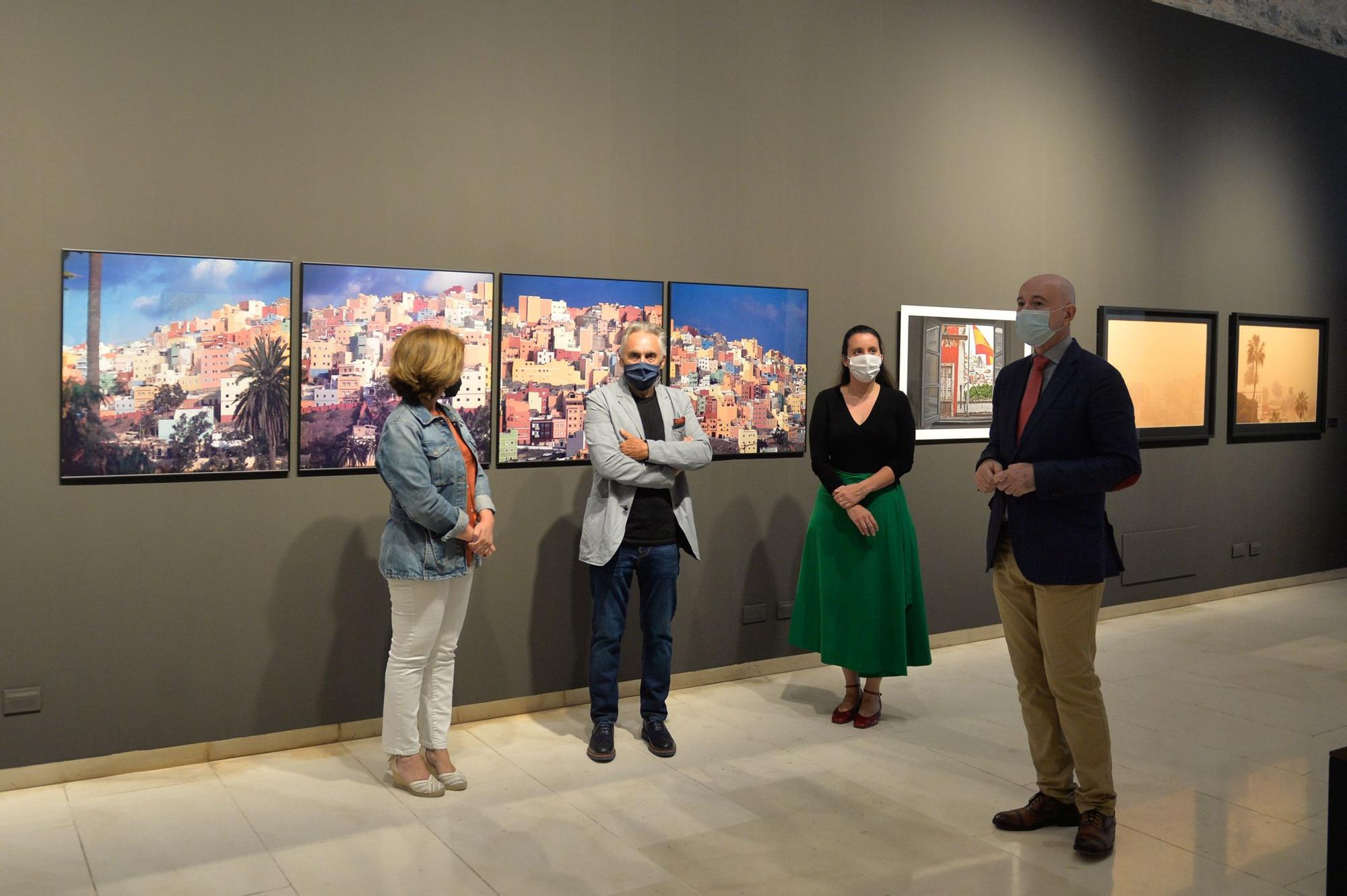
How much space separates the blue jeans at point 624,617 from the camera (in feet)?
14.6

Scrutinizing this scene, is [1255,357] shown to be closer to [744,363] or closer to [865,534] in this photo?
[744,363]

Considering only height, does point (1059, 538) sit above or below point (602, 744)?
above

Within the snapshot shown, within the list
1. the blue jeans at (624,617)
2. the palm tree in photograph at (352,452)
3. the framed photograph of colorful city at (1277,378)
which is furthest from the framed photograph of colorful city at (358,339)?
the framed photograph of colorful city at (1277,378)

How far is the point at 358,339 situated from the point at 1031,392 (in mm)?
2639

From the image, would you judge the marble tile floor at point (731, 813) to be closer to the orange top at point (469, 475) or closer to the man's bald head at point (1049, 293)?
the orange top at point (469, 475)

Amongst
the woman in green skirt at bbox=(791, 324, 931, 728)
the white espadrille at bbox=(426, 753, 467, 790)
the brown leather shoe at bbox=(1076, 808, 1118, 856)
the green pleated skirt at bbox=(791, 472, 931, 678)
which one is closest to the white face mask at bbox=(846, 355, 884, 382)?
the woman in green skirt at bbox=(791, 324, 931, 728)

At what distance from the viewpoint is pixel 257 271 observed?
4301mm

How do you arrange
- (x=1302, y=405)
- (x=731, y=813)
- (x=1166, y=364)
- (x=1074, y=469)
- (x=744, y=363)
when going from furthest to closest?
(x=1302, y=405) → (x=1166, y=364) → (x=744, y=363) → (x=731, y=813) → (x=1074, y=469)

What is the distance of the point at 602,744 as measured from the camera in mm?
4375

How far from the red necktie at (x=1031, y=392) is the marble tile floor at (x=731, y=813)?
4.48ft

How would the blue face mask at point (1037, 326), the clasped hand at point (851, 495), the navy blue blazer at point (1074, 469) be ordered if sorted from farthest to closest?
1. the clasped hand at point (851, 495)
2. the blue face mask at point (1037, 326)
3. the navy blue blazer at point (1074, 469)

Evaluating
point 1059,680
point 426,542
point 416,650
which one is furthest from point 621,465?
point 1059,680

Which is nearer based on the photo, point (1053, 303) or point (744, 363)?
point (1053, 303)

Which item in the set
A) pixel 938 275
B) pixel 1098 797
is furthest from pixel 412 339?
pixel 938 275
